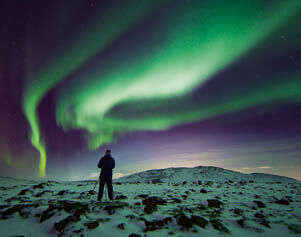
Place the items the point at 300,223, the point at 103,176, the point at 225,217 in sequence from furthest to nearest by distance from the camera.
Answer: the point at 103,176 < the point at 225,217 < the point at 300,223

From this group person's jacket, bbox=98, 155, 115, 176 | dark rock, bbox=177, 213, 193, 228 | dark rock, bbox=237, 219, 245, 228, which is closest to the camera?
dark rock, bbox=177, 213, 193, 228

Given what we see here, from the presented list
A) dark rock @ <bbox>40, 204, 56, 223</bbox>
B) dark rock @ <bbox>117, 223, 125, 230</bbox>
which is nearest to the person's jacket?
dark rock @ <bbox>40, 204, 56, 223</bbox>

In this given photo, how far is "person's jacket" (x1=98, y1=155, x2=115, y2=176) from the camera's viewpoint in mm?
10289

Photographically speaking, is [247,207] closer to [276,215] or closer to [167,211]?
[276,215]

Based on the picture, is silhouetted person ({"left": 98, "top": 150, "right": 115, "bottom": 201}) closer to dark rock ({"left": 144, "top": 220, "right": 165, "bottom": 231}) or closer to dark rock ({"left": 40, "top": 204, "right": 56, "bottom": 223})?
dark rock ({"left": 40, "top": 204, "right": 56, "bottom": 223})

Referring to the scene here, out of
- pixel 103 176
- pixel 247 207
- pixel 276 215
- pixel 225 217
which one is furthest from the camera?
pixel 103 176

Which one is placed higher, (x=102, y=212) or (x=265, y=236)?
(x=102, y=212)

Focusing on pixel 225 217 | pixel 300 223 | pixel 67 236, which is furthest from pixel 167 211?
pixel 300 223

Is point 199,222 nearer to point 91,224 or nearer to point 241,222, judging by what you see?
point 241,222

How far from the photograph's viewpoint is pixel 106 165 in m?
10.4

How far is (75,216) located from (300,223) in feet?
24.6

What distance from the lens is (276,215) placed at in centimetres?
684

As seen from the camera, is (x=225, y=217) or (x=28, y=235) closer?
(x=28, y=235)

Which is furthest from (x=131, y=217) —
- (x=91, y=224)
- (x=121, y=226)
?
(x=91, y=224)
